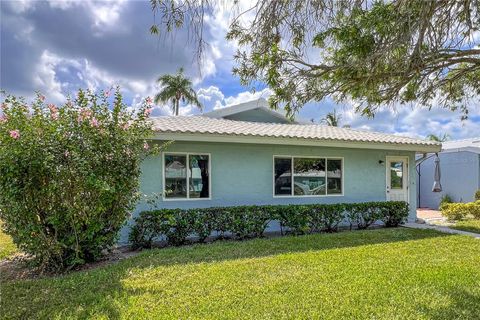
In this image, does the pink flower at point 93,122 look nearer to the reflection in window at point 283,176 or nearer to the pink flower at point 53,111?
the pink flower at point 53,111

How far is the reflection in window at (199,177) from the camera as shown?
10844 millimetres

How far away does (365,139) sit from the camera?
12570mm

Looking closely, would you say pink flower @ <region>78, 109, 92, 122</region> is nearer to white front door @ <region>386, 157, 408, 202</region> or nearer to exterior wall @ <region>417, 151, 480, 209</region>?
white front door @ <region>386, 157, 408, 202</region>

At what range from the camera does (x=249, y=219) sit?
1015 centimetres

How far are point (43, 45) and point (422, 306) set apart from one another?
8527 mm

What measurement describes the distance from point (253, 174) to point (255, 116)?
5987 millimetres

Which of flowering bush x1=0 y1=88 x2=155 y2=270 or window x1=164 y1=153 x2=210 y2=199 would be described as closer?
flowering bush x1=0 y1=88 x2=155 y2=270

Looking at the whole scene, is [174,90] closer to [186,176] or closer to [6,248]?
[186,176]

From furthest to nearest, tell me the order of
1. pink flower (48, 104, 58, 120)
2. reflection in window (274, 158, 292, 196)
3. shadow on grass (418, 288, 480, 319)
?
1. reflection in window (274, 158, 292, 196)
2. pink flower (48, 104, 58, 120)
3. shadow on grass (418, 288, 480, 319)

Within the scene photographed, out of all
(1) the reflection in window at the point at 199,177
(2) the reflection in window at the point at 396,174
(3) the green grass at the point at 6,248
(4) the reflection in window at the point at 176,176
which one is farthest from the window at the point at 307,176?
(3) the green grass at the point at 6,248

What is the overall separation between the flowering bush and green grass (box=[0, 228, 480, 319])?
0.78m

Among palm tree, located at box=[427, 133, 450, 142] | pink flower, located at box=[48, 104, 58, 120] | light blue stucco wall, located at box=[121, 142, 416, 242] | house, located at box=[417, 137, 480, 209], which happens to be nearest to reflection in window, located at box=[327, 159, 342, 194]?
light blue stucco wall, located at box=[121, 142, 416, 242]

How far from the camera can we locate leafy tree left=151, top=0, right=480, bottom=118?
211 inches

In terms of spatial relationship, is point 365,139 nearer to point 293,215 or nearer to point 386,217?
point 386,217
